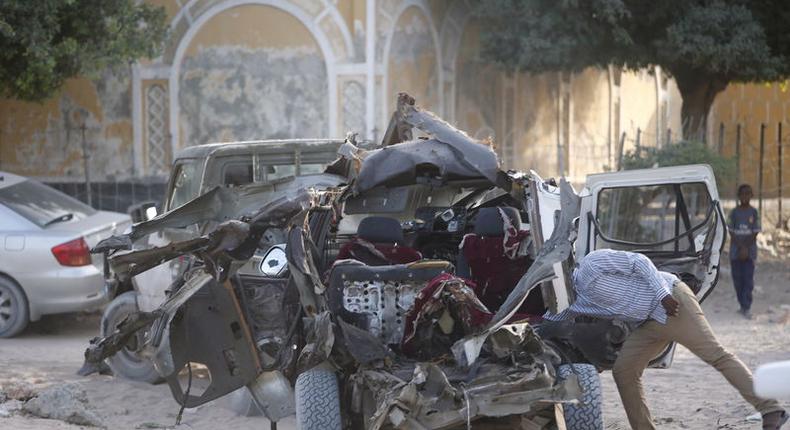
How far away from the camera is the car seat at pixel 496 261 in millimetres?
7859

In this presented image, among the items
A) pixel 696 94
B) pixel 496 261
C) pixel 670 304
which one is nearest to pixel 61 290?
pixel 496 261

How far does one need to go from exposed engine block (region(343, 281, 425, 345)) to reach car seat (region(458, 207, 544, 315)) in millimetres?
1087

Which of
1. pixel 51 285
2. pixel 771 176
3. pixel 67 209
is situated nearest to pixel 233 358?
pixel 51 285

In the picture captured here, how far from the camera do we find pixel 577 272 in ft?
24.6

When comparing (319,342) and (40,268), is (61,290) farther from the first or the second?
(319,342)

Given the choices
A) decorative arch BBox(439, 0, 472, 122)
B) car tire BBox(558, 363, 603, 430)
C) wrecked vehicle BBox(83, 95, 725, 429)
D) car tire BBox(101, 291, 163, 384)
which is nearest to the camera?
wrecked vehicle BBox(83, 95, 725, 429)

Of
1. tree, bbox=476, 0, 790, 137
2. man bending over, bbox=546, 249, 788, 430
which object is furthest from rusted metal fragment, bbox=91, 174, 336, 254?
tree, bbox=476, 0, 790, 137

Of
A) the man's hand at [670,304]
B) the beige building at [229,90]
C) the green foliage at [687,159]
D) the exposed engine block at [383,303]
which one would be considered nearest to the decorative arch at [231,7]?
the beige building at [229,90]

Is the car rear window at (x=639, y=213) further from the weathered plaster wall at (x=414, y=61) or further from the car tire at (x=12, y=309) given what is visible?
the car tire at (x=12, y=309)

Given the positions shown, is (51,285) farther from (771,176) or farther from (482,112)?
(771,176)

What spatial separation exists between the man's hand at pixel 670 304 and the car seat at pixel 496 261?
897mm

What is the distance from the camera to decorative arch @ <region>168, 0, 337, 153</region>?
1923 cm

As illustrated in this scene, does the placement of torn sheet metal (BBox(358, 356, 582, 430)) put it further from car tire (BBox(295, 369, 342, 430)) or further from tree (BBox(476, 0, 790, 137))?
tree (BBox(476, 0, 790, 137))

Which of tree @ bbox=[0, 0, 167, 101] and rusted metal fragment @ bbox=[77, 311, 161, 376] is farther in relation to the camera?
tree @ bbox=[0, 0, 167, 101]
